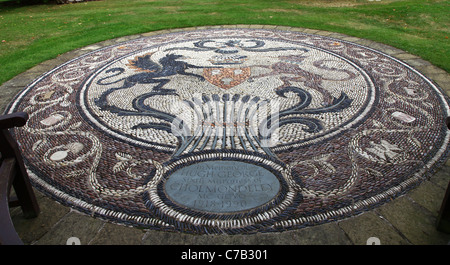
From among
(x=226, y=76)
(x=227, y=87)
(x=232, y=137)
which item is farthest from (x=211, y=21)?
(x=232, y=137)

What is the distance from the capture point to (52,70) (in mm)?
6969

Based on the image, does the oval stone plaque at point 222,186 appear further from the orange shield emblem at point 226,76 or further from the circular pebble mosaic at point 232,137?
the orange shield emblem at point 226,76

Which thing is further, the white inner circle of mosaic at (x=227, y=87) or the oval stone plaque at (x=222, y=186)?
the white inner circle of mosaic at (x=227, y=87)

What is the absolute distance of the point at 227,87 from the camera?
5812 mm

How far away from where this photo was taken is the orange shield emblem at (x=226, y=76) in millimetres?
5965

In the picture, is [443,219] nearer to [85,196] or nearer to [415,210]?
[415,210]

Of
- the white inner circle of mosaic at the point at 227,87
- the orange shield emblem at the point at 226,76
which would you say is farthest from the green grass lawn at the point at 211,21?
the orange shield emblem at the point at 226,76

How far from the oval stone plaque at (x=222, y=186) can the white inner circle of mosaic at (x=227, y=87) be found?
20.7 inches

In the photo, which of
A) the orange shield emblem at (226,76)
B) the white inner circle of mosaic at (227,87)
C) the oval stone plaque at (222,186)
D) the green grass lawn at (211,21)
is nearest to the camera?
the oval stone plaque at (222,186)

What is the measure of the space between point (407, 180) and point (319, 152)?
99cm

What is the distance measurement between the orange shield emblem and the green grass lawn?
413cm

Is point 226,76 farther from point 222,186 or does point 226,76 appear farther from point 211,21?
point 211,21

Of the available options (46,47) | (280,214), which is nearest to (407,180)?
(280,214)

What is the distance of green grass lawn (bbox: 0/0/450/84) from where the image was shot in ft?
26.5
